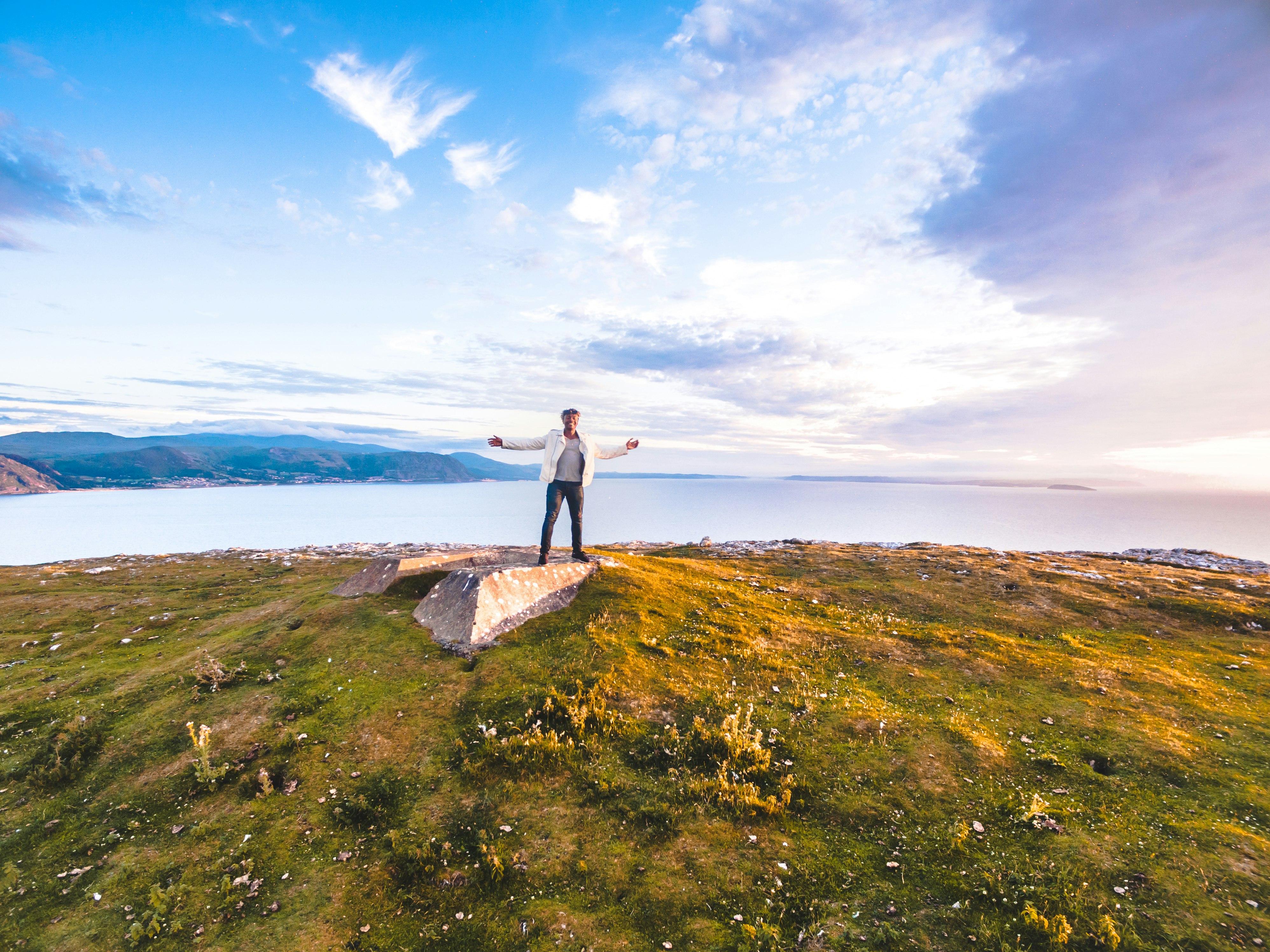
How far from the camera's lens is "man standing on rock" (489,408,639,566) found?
16000 millimetres

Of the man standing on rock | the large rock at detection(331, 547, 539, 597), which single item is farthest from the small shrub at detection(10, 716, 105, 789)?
the man standing on rock

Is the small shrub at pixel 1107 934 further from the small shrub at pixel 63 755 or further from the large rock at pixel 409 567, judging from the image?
the small shrub at pixel 63 755

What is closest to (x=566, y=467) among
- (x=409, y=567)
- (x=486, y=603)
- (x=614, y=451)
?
(x=614, y=451)

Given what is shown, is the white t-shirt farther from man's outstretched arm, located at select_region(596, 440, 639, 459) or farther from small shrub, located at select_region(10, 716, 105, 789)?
small shrub, located at select_region(10, 716, 105, 789)

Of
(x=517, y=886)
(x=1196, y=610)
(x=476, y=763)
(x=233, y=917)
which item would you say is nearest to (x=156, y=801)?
(x=233, y=917)

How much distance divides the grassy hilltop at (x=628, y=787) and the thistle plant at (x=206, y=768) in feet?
0.16

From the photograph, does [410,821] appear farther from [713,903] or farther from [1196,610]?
[1196,610]

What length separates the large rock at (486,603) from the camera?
13.3 meters

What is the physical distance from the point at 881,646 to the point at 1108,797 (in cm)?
632

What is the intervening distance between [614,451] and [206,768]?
41.7ft

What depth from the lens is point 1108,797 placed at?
8.70m

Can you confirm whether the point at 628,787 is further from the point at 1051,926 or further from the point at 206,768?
the point at 206,768

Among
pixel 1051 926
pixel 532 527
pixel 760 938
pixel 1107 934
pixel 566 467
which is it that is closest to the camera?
pixel 1107 934

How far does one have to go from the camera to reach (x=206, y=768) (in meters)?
8.85
